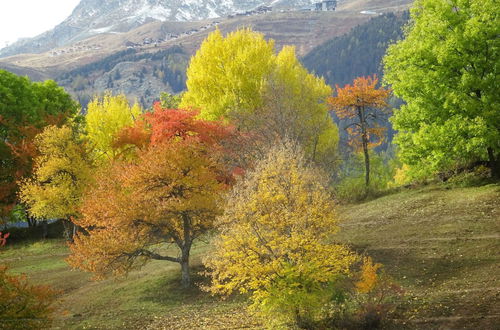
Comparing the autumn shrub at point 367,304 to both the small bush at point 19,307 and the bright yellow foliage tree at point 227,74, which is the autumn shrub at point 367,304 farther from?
the bright yellow foliage tree at point 227,74

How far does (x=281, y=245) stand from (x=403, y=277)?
8.38 meters

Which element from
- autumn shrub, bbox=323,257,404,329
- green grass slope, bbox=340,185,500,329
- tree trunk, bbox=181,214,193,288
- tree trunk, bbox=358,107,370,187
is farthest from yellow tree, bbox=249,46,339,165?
autumn shrub, bbox=323,257,404,329

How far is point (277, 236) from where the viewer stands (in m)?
19.3

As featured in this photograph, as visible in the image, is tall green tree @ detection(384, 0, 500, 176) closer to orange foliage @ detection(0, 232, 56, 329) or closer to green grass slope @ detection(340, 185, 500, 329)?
green grass slope @ detection(340, 185, 500, 329)

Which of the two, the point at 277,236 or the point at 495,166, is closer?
the point at 277,236

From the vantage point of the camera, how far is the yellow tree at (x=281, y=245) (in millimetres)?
18766

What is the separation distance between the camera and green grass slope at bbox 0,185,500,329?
19.5 meters

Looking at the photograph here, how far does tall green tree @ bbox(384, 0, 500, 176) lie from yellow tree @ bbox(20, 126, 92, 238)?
2868 centimetres

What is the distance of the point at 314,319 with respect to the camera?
787 inches

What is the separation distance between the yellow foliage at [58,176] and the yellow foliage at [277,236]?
1015 inches

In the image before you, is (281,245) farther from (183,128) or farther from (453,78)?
(453,78)

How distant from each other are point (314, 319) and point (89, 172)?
2951 centimetres

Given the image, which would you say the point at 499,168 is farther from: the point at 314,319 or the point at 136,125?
the point at 136,125

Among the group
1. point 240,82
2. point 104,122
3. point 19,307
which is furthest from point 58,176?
point 19,307
